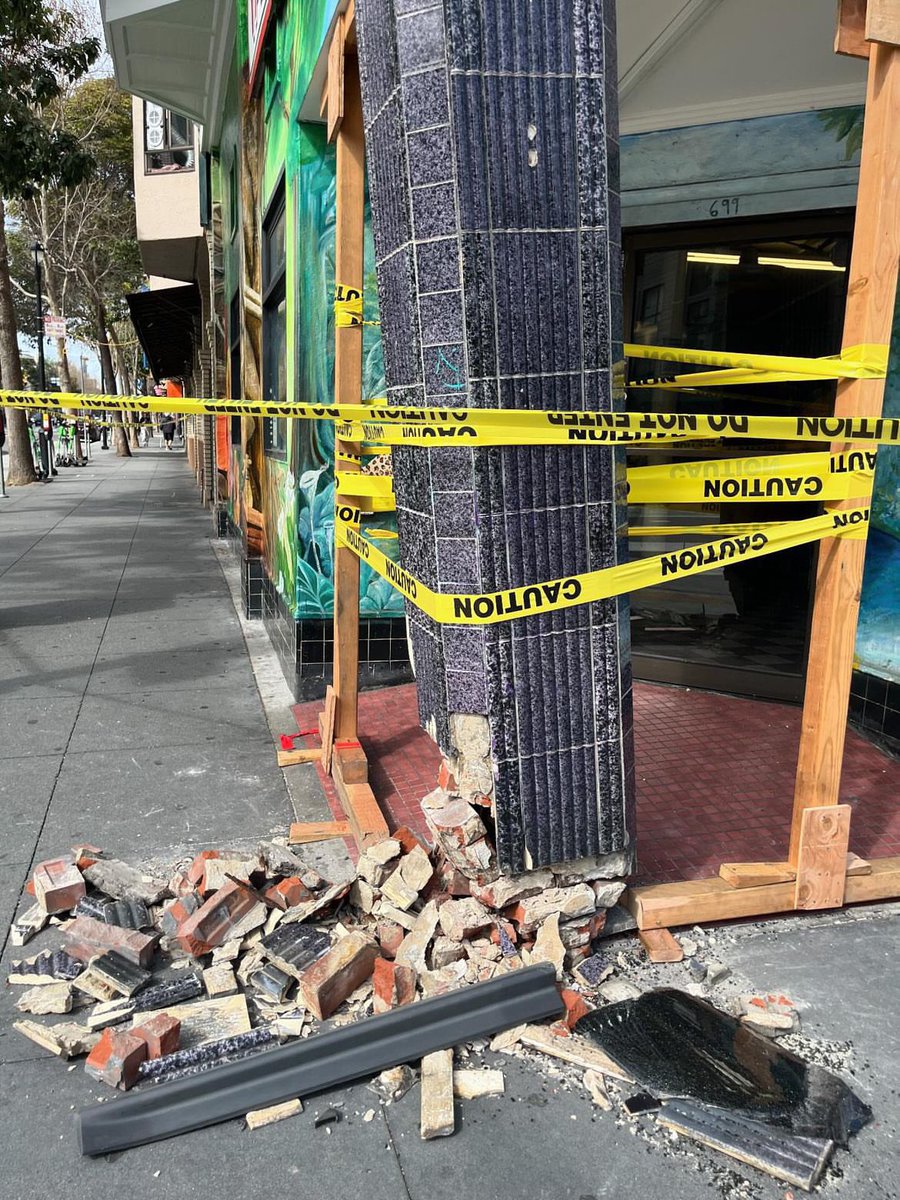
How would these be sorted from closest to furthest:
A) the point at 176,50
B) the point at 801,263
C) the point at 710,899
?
the point at 710,899 → the point at 801,263 → the point at 176,50

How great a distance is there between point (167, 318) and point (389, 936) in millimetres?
23821

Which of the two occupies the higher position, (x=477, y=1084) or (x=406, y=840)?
(x=406, y=840)

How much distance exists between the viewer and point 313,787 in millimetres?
4715

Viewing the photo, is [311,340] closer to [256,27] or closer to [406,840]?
[256,27]

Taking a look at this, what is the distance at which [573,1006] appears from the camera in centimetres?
289

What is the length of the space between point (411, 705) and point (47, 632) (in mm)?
3853

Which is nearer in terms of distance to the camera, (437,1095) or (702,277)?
(437,1095)

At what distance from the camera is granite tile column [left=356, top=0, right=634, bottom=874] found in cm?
267

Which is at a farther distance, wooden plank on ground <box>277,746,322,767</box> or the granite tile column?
wooden plank on ground <box>277,746,322,767</box>

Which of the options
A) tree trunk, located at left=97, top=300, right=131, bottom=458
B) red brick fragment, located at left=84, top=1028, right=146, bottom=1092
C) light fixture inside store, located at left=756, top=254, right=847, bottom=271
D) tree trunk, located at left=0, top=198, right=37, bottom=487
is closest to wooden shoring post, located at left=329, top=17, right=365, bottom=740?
red brick fragment, located at left=84, top=1028, right=146, bottom=1092

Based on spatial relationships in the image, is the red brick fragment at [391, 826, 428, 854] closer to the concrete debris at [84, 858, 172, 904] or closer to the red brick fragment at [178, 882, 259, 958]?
the red brick fragment at [178, 882, 259, 958]

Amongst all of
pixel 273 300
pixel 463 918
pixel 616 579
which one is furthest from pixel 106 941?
pixel 273 300

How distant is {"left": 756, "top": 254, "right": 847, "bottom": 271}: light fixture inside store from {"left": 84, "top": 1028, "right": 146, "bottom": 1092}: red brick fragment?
16.7 feet

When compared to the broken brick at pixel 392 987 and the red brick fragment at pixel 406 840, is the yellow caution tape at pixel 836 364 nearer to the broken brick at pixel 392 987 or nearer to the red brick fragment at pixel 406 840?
the red brick fragment at pixel 406 840
